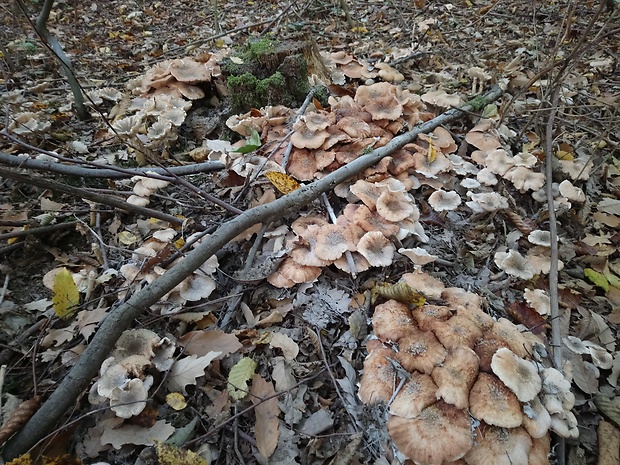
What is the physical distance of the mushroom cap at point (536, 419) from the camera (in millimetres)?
2279

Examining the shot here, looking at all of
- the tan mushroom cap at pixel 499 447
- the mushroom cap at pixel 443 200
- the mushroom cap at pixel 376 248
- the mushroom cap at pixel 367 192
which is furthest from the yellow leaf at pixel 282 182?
the tan mushroom cap at pixel 499 447

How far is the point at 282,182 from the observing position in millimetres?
3988

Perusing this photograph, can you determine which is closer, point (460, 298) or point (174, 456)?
point (174, 456)

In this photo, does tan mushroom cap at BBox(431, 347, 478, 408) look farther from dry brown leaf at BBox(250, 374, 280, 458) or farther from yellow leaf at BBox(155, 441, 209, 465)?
yellow leaf at BBox(155, 441, 209, 465)

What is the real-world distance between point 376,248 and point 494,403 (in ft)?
5.04

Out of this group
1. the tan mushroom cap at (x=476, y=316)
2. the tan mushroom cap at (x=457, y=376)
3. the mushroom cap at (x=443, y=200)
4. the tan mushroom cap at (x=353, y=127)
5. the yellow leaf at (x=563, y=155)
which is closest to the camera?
the tan mushroom cap at (x=457, y=376)

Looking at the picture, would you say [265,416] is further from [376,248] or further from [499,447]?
[376,248]

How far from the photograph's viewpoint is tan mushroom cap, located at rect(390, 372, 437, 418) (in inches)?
92.9

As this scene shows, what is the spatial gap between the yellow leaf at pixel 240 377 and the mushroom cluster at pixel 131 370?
1.60 feet

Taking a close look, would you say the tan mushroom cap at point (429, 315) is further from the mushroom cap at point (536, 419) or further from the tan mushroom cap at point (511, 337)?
the mushroom cap at point (536, 419)

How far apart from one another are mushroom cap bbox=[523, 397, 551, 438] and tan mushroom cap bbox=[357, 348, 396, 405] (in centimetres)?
81

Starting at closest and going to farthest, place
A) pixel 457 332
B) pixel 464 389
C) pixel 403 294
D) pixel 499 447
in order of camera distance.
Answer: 1. pixel 499 447
2. pixel 464 389
3. pixel 457 332
4. pixel 403 294

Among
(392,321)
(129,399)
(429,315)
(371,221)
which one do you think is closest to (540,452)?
(429,315)

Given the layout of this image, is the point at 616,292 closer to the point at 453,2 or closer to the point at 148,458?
the point at 148,458
